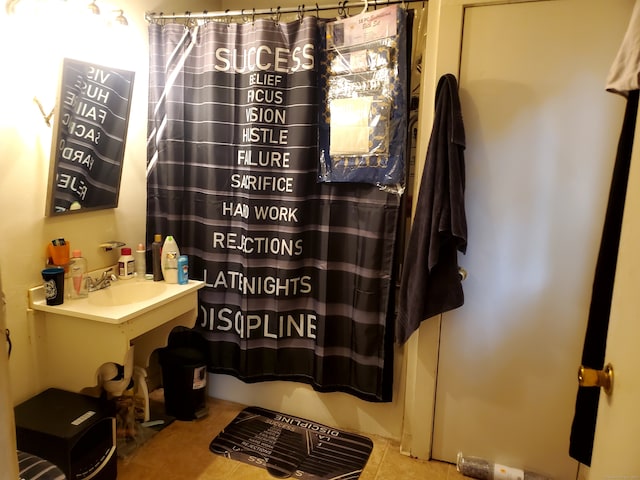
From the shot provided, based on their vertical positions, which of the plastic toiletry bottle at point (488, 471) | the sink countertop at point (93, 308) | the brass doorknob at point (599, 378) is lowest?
the plastic toiletry bottle at point (488, 471)

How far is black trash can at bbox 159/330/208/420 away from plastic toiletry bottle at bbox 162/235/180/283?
445 millimetres

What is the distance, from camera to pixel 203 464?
210 centimetres

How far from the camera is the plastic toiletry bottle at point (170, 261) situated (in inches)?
88.7

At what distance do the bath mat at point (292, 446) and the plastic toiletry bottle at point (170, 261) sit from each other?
0.87 meters

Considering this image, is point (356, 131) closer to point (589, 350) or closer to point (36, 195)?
point (589, 350)

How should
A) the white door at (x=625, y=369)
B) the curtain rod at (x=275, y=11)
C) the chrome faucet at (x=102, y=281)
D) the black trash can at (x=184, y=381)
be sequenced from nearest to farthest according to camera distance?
1. the white door at (x=625, y=369)
2. the curtain rod at (x=275, y=11)
3. the chrome faucet at (x=102, y=281)
4. the black trash can at (x=184, y=381)

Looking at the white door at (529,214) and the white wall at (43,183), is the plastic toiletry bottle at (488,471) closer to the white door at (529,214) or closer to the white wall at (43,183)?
the white door at (529,214)

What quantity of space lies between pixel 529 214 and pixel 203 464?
6.13 feet

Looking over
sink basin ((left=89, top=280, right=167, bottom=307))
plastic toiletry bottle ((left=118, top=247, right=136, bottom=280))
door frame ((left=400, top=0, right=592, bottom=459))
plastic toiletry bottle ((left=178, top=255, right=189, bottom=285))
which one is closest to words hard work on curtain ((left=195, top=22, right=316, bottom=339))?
plastic toiletry bottle ((left=178, top=255, right=189, bottom=285))

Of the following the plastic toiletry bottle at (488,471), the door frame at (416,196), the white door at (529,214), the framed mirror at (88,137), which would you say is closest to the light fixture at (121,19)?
the framed mirror at (88,137)

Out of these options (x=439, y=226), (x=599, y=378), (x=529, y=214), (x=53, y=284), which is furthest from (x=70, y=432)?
(x=529, y=214)

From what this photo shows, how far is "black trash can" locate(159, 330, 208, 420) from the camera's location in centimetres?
239

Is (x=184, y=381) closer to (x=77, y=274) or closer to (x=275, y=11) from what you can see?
(x=77, y=274)

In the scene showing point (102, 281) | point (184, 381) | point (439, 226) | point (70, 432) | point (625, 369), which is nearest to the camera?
point (625, 369)
